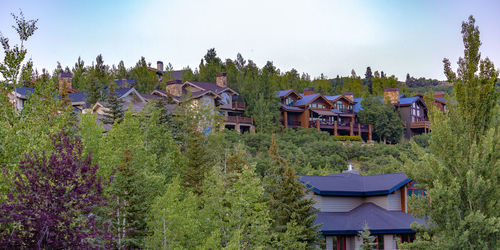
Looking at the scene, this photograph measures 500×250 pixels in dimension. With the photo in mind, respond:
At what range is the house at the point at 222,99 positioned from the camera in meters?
59.3

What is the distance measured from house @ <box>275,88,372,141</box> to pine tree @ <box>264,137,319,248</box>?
128 feet

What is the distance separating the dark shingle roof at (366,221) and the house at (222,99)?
3078 cm

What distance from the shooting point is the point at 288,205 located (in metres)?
24.4

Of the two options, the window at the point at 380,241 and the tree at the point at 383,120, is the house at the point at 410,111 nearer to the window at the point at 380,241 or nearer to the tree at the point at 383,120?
the tree at the point at 383,120

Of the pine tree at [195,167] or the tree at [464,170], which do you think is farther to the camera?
the pine tree at [195,167]

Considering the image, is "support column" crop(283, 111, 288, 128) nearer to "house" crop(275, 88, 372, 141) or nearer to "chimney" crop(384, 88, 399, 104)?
"house" crop(275, 88, 372, 141)

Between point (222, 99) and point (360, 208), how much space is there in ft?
111

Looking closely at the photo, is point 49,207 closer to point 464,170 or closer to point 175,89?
point 464,170

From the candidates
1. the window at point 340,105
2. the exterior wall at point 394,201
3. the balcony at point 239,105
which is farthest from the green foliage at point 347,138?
the exterior wall at point 394,201

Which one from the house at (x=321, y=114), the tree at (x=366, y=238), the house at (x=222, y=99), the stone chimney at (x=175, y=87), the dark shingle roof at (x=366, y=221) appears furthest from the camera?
the house at (x=321, y=114)

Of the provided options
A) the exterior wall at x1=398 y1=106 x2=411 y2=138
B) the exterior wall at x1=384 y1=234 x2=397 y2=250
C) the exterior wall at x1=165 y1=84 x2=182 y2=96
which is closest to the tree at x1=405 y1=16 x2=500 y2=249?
the exterior wall at x1=384 y1=234 x2=397 y2=250

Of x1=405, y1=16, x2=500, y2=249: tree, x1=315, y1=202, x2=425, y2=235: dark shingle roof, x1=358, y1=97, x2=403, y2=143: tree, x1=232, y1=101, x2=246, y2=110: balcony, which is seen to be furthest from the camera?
x1=358, y1=97, x2=403, y2=143: tree

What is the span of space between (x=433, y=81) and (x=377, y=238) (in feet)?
523

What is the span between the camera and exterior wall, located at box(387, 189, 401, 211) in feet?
98.4
